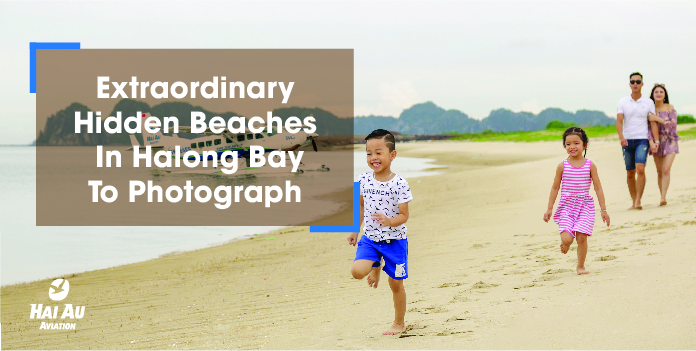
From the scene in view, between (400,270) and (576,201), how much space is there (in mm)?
2214

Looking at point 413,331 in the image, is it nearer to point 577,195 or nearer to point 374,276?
point 374,276

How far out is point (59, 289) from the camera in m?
8.18

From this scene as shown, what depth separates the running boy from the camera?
398 centimetres

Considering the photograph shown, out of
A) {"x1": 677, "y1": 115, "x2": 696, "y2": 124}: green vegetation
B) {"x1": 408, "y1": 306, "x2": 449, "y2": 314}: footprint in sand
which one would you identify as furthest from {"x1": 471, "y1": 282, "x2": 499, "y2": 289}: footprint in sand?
{"x1": 677, "y1": 115, "x2": 696, "y2": 124}: green vegetation

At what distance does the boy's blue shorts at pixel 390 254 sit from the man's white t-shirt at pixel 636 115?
21.2 feet

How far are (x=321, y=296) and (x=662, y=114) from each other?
22.2ft

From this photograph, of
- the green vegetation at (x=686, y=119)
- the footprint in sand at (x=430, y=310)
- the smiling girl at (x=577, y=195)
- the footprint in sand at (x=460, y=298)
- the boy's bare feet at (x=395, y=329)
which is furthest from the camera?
the green vegetation at (x=686, y=119)

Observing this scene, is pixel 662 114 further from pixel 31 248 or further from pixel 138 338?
pixel 31 248

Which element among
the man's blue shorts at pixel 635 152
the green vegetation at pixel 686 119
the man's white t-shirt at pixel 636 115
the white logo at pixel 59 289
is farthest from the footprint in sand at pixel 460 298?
the green vegetation at pixel 686 119

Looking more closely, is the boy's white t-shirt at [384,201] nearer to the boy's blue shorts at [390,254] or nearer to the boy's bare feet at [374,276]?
the boy's blue shorts at [390,254]

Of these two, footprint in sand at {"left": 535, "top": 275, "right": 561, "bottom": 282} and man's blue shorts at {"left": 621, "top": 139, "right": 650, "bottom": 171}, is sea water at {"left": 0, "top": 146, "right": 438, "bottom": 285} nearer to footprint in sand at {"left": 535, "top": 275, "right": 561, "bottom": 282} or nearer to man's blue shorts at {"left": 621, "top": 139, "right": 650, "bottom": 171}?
footprint in sand at {"left": 535, "top": 275, "right": 561, "bottom": 282}

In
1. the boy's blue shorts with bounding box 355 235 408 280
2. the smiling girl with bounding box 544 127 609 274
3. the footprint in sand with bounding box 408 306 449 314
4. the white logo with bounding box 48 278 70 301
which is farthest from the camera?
the white logo with bounding box 48 278 70 301

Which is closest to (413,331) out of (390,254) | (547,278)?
(390,254)

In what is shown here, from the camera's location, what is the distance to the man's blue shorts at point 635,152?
882cm
